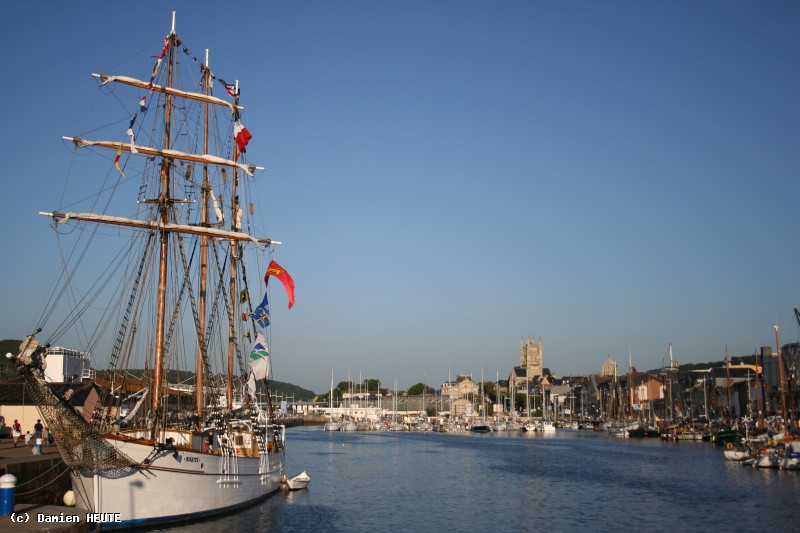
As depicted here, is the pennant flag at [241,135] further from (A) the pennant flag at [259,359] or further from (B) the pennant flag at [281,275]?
(A) the pennant flag at [259,359]

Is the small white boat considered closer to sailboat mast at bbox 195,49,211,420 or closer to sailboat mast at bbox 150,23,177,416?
sailboat mast at bbox 195,49,211,420

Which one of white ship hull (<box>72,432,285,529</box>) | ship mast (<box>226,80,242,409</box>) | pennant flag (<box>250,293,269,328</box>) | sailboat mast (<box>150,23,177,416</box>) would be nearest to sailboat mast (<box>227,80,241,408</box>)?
ship mast (<box>226,80,242,409</box>)

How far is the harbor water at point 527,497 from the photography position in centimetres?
4053

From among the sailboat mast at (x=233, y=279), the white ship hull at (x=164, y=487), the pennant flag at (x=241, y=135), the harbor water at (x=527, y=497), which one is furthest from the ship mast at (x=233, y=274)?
the white ship hull at (x=164, y=487)

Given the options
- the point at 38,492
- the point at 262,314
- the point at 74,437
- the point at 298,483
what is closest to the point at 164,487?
the point at 74,437

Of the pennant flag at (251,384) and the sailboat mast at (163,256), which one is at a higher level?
the sailboat mast at (163,256)

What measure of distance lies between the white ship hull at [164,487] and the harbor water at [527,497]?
102cm

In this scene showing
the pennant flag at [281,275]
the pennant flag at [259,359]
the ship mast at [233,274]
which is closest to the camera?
the pennant flag at [259,359]

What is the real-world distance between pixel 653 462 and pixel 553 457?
13059 millimetres

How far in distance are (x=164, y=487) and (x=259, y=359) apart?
42.7 feet

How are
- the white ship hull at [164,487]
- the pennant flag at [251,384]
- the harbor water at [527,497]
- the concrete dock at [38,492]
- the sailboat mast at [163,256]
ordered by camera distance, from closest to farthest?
the concrete dock at [38,492] → the white ship hull at [164,487] → the sailboat mast at [163,256] → the harbor water at [527,497] → the pennant flag at [251,384]

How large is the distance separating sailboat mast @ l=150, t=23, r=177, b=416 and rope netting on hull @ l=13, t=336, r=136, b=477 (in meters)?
3.35

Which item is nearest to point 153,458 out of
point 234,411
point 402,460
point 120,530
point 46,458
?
point 120,530

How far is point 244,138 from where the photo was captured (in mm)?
49750
